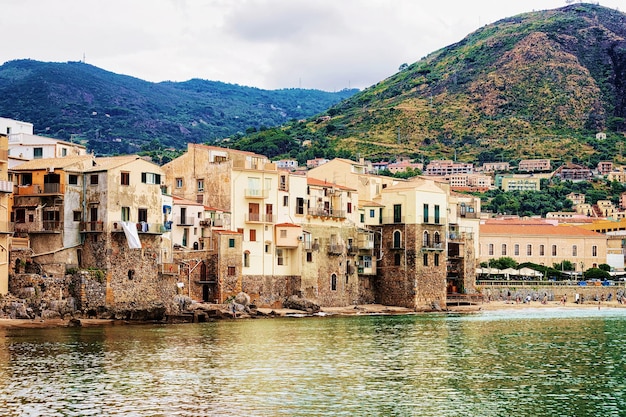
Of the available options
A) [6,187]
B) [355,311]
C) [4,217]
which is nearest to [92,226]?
[4,217]

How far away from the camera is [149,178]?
70.4 m

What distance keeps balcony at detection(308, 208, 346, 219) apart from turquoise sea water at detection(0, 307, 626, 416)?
1686 cm

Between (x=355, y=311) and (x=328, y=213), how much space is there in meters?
8.24

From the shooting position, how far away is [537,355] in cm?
5438

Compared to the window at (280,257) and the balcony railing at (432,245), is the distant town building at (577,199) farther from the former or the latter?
the window at (280,257)

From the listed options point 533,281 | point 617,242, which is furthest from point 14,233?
point 617,242

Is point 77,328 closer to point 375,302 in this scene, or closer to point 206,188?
point 206,188

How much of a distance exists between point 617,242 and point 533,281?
31763mm

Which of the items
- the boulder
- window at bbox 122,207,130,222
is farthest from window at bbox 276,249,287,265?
window at bbox 122,207,130,222

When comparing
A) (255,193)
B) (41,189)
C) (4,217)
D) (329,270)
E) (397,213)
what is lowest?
(329,270)

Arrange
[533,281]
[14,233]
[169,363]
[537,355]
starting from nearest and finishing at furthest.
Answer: [169,363], [537,355], [14,233], [533,281]

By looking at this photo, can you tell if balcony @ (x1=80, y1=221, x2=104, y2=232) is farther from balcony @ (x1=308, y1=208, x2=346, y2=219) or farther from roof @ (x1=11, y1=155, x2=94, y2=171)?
balcony @ (x1=308, y1=208, x2=346, y2=219)

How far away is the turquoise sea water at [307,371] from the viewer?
3778 cm

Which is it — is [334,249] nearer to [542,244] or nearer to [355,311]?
[355,311]
